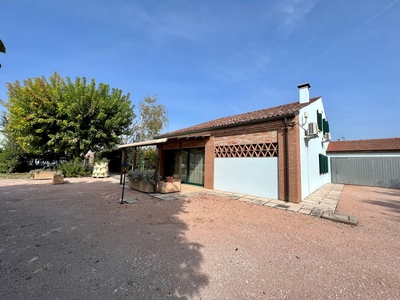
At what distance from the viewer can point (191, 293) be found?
2.13m

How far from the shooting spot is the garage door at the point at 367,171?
488 inches

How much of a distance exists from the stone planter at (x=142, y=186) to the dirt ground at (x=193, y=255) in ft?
9.58

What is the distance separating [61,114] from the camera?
44.2ft

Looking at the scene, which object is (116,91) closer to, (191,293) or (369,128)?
(191,293)

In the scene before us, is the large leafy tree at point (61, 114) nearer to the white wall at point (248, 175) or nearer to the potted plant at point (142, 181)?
the potted plant at point (142, 181)

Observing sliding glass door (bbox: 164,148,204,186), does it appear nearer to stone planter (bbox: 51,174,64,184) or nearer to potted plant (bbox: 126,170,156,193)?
potted plant (bbox: 126,170,156,193)

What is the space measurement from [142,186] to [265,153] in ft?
19.4

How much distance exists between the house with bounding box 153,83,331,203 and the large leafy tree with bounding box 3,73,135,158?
8.66 m

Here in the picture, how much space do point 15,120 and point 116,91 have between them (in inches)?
295

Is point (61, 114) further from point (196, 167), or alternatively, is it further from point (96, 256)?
point (96, 256)

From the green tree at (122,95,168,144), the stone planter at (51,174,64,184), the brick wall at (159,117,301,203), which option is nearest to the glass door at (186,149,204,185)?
the brick wall at (159,117,301,203)

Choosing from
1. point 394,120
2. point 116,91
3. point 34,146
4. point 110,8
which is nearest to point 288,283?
point 110,8

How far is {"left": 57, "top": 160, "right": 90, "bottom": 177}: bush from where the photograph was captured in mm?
14016

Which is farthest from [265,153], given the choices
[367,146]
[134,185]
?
[367,146]
